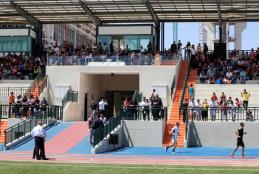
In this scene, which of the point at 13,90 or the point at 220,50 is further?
the point at 220,50

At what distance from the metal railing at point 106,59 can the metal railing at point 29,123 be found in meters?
5.92

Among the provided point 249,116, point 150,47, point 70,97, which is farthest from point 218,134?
point 150,47

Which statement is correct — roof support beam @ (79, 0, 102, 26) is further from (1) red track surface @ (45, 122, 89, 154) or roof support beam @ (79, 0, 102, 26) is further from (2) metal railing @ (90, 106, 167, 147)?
(2) metal railing @ (90, 106, 167, 147)

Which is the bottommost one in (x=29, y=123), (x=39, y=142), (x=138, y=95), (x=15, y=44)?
(x=39, y=142)

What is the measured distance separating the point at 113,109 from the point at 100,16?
8.17m

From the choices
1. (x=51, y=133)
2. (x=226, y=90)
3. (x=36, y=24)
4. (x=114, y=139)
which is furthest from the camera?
(x=36, y=24)

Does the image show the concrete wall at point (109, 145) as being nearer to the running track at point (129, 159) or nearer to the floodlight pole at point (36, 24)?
the running track at point (129, 159)

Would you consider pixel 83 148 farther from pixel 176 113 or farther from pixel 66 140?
pixel 176 113

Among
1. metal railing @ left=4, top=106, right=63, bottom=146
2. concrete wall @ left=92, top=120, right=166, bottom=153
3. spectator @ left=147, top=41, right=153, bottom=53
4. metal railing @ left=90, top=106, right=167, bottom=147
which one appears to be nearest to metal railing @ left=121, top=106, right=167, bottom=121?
metal railing @ left=90, top=106, right=167, bottom=147

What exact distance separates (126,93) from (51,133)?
47.1 feet

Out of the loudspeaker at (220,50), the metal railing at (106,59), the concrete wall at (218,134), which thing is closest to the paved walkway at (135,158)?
the concrete wall at (218,134)

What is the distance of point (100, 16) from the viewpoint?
52156 millimetres

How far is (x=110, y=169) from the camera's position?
2059 centimetres

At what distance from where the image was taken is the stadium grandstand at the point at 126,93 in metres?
27.9
